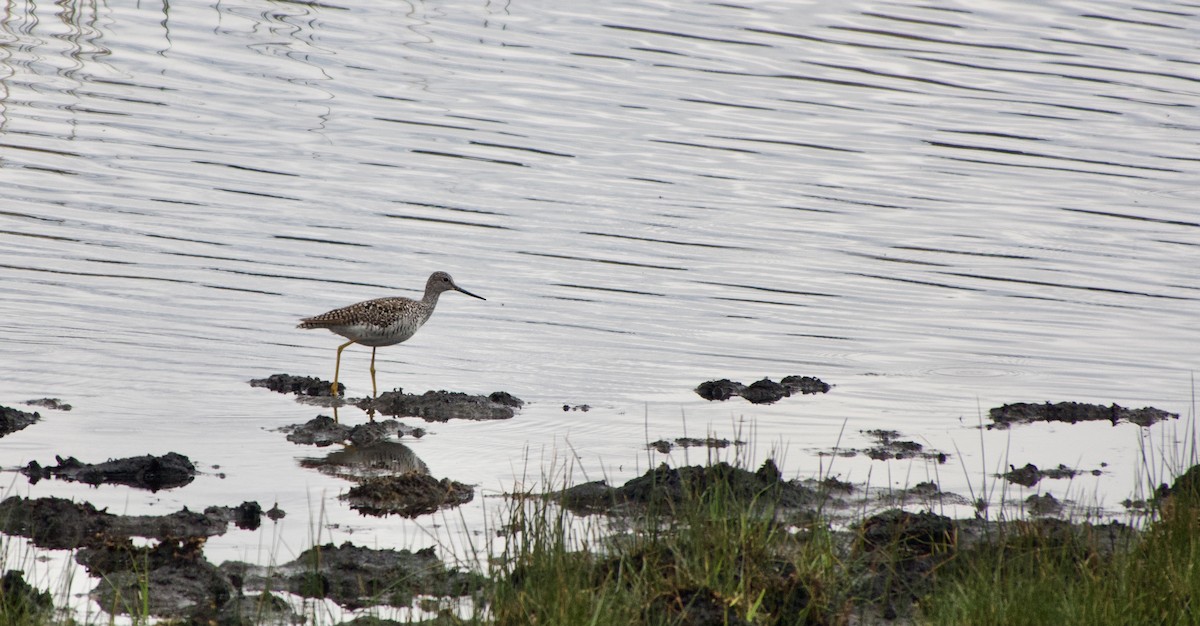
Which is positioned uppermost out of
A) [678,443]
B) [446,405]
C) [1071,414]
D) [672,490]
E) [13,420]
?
[1071,414]

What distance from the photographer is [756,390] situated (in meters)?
12.9

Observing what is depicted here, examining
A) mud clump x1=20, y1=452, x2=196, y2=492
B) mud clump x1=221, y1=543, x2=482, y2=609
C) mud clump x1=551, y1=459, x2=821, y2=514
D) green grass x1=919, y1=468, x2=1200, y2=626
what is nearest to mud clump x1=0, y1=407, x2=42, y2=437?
mud clump x1=20, y1=452, x2=196, y2=492

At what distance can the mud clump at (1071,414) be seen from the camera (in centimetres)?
1234

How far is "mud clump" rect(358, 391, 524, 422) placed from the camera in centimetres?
1205

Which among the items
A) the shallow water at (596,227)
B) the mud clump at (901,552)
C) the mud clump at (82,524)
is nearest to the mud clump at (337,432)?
the shallow water at (596,227)

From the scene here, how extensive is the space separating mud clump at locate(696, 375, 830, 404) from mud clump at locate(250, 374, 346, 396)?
300cm

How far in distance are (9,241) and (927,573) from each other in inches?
466

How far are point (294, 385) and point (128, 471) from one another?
2.85 meters

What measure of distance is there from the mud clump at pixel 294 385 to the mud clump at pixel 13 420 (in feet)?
6.75

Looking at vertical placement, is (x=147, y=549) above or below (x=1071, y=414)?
below

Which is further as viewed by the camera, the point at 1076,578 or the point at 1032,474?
the point at 1032,474

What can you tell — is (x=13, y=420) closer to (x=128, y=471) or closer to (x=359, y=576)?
(x=128, y=471)

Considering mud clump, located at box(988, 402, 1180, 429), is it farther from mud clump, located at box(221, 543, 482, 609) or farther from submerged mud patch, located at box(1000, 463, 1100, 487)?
mud clump, located at box(221, 543, 482, 609)

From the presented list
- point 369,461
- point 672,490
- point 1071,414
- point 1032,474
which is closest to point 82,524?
point 369,461
